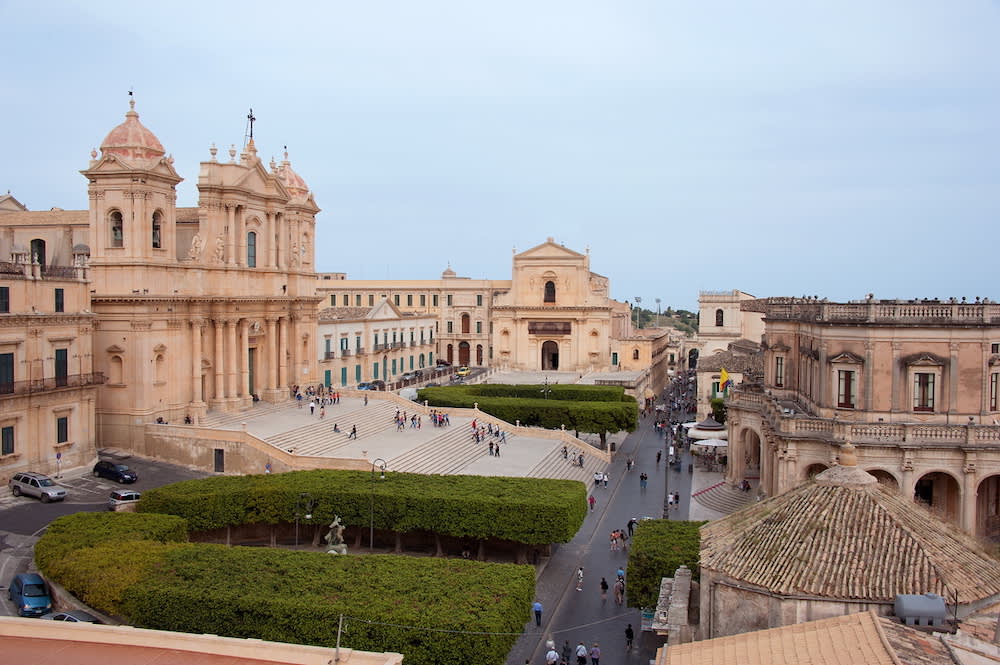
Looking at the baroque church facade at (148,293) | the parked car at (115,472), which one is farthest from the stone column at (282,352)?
the parked car at (115,472)

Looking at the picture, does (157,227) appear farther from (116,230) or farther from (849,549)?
(849,549)

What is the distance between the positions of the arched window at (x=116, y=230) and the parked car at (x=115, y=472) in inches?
443

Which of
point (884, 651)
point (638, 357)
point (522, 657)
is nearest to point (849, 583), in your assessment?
point (884, 651)

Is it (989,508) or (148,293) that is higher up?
(148,293)

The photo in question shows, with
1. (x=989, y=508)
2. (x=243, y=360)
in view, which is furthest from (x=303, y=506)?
(x=989, y=508)

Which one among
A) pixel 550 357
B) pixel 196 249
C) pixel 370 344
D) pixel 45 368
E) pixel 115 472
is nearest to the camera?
pixel 45 368

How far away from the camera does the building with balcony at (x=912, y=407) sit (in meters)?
29.8

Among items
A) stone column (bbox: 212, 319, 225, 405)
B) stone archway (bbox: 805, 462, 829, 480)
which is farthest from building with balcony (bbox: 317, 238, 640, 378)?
stone archway (bbox: 805, 462, 829, 480)

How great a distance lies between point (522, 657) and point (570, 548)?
10022 millimetres

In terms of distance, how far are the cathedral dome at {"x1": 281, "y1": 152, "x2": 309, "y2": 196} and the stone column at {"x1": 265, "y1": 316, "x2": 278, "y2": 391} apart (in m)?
10.7

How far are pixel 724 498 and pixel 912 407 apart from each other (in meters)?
10.4

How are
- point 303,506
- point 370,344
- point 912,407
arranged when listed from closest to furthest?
1. point 303,506
2. point 912,407
3. point 370,344

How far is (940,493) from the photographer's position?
102 feet

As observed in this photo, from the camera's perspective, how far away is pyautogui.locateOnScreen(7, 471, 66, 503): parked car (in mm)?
32625
